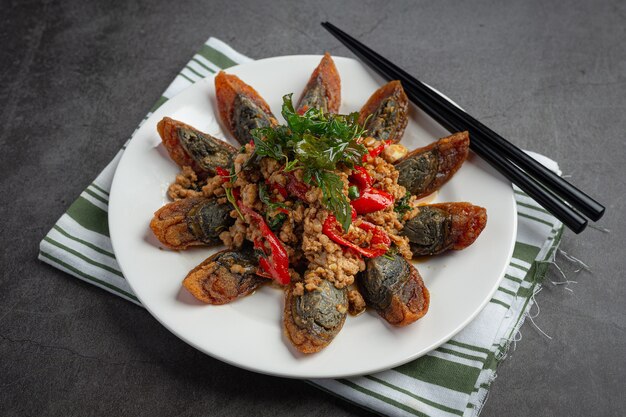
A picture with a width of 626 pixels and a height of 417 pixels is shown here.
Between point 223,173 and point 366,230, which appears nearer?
point 366,230

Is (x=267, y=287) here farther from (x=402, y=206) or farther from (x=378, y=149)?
(x=378, y=149)

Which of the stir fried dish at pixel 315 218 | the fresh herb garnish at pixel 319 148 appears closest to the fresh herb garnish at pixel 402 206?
the stir fried dish at pixel 315 218

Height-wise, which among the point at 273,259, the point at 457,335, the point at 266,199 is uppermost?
the point at 266,199

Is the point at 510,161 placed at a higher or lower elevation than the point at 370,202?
higher

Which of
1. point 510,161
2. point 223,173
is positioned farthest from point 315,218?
point 510,161

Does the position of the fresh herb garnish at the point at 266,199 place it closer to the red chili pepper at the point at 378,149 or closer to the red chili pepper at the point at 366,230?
the red chili pepper at the point at 366,230

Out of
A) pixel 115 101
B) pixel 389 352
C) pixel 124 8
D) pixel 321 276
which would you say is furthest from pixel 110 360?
pixel 124 8

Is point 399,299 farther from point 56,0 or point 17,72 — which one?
point 56,0
